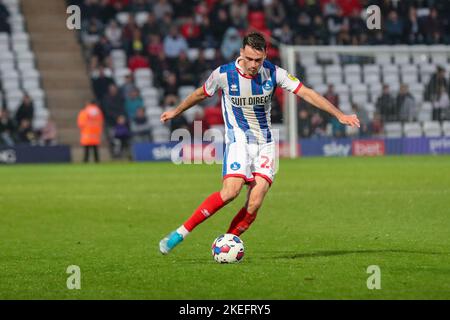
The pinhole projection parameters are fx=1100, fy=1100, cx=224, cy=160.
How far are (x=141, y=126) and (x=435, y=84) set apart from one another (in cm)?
846

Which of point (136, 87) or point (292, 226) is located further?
point (136, 87)

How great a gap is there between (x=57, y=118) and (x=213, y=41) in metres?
5.43

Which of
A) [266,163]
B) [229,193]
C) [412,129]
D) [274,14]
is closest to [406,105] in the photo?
[412,129]

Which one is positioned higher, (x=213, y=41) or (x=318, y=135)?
(x=213, y=41)

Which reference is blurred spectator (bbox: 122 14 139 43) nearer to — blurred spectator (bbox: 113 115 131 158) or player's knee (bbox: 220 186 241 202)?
blurred spectator (bbox: 113 115 131 158)

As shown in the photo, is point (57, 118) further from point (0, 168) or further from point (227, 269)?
point (227, 269)

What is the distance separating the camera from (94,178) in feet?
77.3

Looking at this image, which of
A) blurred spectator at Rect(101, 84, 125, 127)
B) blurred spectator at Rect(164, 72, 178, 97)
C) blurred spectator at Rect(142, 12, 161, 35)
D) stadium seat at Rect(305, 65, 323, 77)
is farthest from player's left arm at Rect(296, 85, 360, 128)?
blurred spectator at Rect(142, 12, 161, 35)

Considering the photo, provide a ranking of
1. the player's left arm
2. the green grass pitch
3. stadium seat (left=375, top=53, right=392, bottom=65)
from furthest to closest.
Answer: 1. stadium seat (left=375, top=53, right=392, bottom=65)
2. the player's left arm
3. the green grass pitch

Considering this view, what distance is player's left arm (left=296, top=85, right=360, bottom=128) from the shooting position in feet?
32.5

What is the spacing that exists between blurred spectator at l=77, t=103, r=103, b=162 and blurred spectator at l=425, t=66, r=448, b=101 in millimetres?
9133

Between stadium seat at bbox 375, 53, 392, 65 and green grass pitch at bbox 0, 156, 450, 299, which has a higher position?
stadium seat at bbox 375, 53, 392, 65
